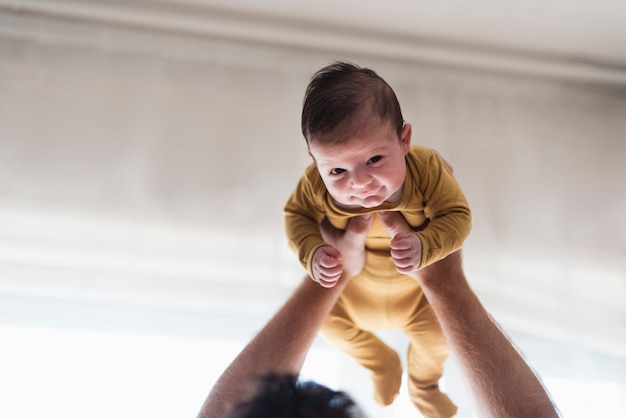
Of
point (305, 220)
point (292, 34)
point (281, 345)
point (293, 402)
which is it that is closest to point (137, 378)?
point (281, 345)

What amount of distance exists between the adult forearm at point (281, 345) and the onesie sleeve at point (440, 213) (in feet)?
0.63

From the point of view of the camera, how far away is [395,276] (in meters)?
0.92

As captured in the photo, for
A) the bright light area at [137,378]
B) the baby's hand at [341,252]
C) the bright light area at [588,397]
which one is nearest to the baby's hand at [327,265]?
the baby's hand at [341,252]

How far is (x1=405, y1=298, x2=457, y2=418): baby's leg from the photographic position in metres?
0.95

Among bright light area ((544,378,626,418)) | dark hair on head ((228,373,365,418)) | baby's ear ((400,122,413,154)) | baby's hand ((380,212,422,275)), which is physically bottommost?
dark hair on head ((228,373,365,418))

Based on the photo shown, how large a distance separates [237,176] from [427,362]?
2.37 ft

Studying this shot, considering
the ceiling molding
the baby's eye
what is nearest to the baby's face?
the baby's eye

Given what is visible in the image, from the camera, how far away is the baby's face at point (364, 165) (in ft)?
2.45

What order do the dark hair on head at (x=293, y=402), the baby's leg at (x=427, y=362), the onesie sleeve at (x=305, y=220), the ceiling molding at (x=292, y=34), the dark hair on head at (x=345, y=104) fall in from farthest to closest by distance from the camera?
the ceiling molding at (x=292, y=34) → the baby's leg at (x=427, y=362) → the onesie sleeve at (x=305, y=220) → the dark hair on head at (x=345, y=104) → the dark hair on head at (x=293, y=402)

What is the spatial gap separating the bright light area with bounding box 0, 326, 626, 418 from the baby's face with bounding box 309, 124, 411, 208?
0.56 metres

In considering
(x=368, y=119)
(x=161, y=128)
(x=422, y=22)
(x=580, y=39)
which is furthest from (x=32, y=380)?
(x=580, y=39)

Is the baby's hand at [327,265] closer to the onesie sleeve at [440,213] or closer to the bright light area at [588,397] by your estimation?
the onesie sleeve at [440,213]

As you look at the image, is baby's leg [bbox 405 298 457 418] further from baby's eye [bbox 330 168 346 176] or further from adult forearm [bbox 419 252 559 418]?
baby's eye [bbox 330 168 346 176]

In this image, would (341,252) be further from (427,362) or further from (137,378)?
(137,378)
